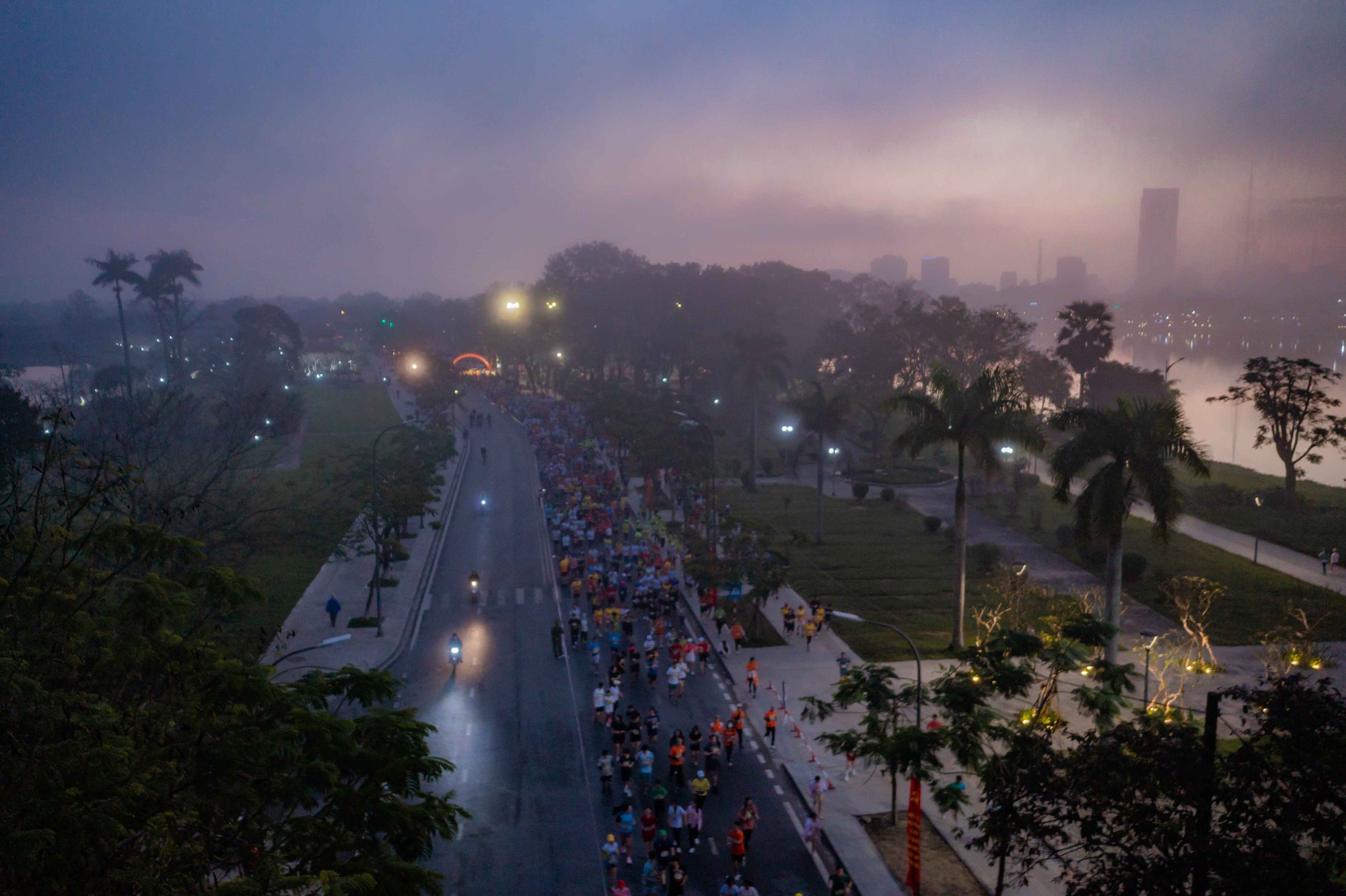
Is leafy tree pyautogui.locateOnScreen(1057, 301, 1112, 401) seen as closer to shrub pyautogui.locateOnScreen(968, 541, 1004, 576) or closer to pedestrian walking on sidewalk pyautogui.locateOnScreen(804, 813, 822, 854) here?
shrub pyautogui.locateOnScreen(968, 541, 1004, 576)

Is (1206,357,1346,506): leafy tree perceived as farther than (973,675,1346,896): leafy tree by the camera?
Yes

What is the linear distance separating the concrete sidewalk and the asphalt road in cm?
75

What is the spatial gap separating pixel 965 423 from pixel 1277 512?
28.6 metres

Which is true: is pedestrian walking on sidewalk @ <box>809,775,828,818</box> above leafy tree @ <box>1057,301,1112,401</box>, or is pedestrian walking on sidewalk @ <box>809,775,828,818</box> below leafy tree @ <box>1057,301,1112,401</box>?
below

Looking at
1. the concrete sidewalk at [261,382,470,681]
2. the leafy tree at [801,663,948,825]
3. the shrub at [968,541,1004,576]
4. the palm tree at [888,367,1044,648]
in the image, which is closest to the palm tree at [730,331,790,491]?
the concrete sidewalk at [261,382,470,681]

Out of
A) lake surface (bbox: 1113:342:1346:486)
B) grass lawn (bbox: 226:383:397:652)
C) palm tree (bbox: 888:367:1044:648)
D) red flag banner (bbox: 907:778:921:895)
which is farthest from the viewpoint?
lake surface (bbox: 1113:342:1346:486)

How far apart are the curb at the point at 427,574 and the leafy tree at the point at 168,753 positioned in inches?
584

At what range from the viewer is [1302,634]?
75.7 ft

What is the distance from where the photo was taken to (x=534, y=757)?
20.3 m

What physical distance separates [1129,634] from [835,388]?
51416 millimetres

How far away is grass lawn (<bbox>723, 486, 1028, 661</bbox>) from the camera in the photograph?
28766 mm

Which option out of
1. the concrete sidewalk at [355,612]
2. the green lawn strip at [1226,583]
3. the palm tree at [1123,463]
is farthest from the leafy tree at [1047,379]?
the palm tree at [1123,463]

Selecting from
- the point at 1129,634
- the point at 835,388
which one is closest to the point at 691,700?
the point at 1129,634

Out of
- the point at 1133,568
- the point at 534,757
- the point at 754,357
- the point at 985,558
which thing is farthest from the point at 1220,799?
the point at 754,357
